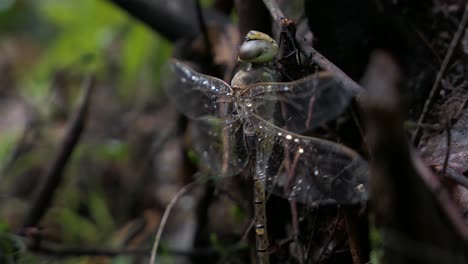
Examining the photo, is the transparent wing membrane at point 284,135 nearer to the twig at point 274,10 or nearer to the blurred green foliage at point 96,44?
the twig at point 274,10

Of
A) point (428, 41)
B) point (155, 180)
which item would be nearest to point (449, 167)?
point (428, 41)

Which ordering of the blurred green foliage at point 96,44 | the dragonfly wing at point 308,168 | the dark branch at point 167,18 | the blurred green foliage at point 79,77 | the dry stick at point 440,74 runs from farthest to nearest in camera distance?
the blurred green foliage at point 96,44, the blurred green foliage at point 79,77, the dark branch at point 167,18, the dragonfly wing at point 308,168, the dry stick at point 440,74

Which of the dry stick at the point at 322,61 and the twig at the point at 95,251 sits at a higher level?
the dry stick at the point at 322,61

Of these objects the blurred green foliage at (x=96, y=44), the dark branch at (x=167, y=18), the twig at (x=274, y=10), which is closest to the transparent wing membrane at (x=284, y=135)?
the twig at (x=274, y=10)

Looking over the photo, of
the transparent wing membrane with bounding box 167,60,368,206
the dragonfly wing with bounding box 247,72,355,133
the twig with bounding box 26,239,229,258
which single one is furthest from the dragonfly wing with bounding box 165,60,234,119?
the twig with bounding box 26,239,229,258

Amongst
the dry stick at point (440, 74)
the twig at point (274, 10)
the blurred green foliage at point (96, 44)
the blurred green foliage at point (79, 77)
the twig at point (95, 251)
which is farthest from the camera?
the blurred green foliage at point (96, 44)

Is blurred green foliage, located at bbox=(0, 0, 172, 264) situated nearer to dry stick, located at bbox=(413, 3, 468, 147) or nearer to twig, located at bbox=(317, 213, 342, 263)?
twig, located at bbox=(317, 213, 342, 263)
